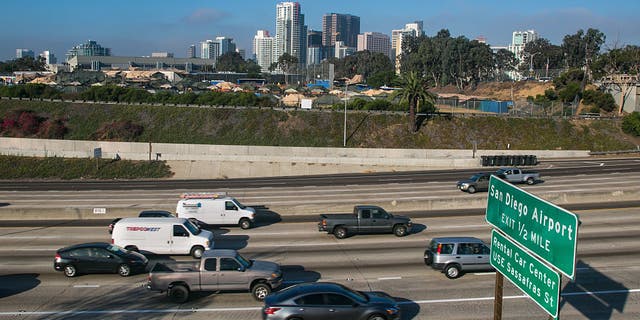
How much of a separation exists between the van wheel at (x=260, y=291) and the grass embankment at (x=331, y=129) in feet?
167

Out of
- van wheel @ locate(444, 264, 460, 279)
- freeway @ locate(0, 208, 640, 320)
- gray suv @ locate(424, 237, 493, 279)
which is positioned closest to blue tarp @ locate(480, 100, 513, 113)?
freeway @ locate(0, 208, 640, 320)

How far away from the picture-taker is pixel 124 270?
20328mm

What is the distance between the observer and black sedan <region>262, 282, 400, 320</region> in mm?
14711

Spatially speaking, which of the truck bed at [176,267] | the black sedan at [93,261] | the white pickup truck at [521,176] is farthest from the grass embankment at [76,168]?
the truck bed at [176,267]

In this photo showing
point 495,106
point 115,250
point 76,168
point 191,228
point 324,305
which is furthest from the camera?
point 495,106

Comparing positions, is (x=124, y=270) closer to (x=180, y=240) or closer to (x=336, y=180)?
(x=180, y=240)

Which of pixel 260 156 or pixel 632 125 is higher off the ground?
pixel 632 125

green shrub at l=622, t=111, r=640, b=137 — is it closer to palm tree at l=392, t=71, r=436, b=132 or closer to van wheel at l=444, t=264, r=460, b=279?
palm tree at l=392, t=71, r=436, b=132

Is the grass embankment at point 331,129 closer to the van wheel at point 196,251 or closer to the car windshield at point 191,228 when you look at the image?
the car windshield at point 191,228

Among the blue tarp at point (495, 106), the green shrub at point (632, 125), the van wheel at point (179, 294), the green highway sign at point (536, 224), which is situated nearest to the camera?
the green highway sign at point (536, 224)

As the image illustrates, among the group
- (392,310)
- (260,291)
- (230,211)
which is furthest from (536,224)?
(230,211)

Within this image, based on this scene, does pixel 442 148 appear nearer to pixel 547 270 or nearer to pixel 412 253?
pixel 412 253

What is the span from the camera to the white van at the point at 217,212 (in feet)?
94.1

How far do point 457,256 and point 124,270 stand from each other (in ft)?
39.1
